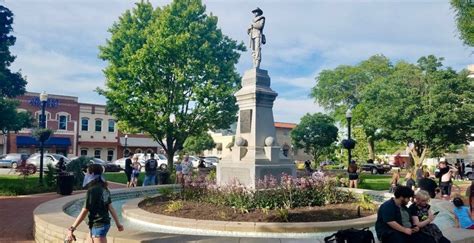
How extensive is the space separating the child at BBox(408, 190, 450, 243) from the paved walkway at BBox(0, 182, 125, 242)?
7416 millimetres

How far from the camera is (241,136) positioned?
13.2 m

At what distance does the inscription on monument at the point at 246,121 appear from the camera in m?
13.0

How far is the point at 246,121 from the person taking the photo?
13148 mm

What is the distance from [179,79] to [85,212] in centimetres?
2040

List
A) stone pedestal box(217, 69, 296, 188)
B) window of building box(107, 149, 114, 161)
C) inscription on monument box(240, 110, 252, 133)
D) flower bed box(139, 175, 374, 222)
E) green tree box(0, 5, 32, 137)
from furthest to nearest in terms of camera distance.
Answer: window of building box(107, 149, 114, 161)
green tree box(0, 5, 32, 137)
inscription on monument box(240, 110, 252, 133)
stone pedestal box(217, 69, 296, 188)
flower bed box(139, 175, 374, 222)

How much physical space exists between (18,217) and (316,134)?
30.5 metres

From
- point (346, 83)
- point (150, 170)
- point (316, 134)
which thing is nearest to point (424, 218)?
point (150, 170)

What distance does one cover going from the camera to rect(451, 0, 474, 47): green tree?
57.0 feet

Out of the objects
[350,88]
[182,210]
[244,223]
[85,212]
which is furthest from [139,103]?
[350,88]

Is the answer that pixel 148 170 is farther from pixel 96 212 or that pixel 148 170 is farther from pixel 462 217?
pixel 462 217

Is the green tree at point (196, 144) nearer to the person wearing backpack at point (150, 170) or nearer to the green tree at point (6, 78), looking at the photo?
the green tree at point (6, 78)

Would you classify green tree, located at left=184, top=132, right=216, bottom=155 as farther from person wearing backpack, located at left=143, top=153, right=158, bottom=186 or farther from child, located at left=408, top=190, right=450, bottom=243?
child, located at left=408, top=190, right=450, bottom=243

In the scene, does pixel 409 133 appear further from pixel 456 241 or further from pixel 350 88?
pixel 350 88

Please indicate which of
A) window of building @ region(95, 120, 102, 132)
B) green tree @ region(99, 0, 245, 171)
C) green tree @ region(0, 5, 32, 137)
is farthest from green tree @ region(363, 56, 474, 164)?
window of building @ region(95, 120, 102, 132)
